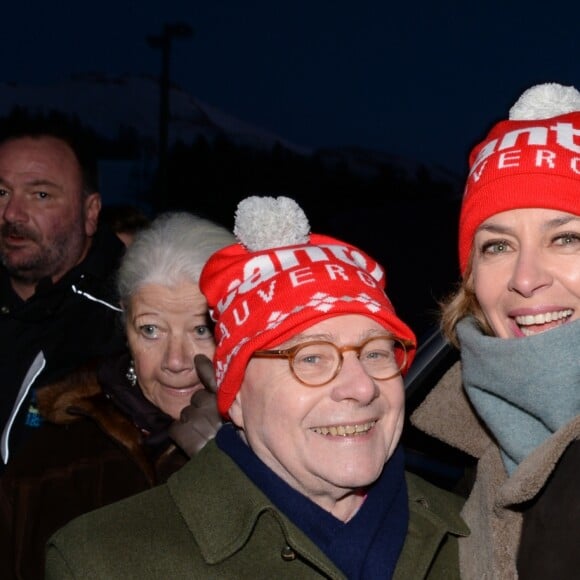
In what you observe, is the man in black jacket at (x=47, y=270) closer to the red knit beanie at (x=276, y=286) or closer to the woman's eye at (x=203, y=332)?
the woman's eye at (x=203, y=332)

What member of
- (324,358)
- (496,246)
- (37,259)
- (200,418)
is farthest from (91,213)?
(496,246)

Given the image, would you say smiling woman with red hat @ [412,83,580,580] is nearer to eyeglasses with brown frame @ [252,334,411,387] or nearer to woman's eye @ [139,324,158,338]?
eyeglasses with brown frame @ [252,334,411,387]

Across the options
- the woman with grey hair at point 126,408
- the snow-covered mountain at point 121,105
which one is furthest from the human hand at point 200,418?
the snow-covered mountain at point 121,105

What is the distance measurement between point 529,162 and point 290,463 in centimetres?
109

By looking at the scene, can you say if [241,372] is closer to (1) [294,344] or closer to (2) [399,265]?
(1) [294,344]

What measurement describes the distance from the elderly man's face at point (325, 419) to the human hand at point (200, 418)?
541mm

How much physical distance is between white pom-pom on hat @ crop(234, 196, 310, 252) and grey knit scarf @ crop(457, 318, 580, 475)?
615 mm

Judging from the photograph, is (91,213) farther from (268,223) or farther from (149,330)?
(268,223)

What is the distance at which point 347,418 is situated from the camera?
2.65 metres

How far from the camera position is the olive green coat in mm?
2553

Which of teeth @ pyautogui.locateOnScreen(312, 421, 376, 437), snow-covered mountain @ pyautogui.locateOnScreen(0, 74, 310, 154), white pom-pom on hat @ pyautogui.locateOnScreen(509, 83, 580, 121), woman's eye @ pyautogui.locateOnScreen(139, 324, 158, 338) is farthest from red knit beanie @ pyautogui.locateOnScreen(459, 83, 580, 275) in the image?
snow-covered mountain @ pyautogui.locateOnScreen(0, 74, 310, 154)

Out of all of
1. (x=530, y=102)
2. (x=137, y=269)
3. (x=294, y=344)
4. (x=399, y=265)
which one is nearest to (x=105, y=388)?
(x=137, y=269)

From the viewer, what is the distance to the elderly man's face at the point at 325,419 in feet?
8.69

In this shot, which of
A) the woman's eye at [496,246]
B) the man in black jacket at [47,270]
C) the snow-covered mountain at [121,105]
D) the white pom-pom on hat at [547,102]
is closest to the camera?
the woman's eye at [496,246]
